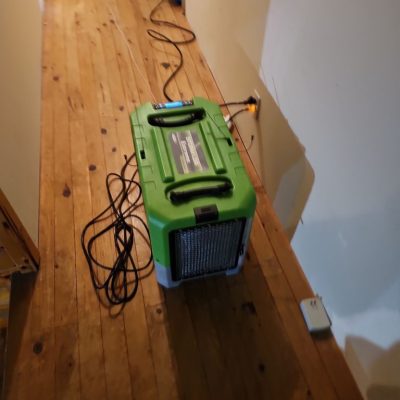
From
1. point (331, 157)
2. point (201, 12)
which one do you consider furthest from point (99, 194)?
point (201, 12)

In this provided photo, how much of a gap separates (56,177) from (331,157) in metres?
1.21

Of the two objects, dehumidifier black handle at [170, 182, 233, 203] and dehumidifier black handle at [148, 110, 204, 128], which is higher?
dehumidifier black handle at [148, 110, 204, 128]

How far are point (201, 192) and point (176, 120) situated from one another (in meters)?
0.32

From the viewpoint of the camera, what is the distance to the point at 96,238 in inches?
57.6

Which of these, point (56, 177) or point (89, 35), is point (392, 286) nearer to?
point (56, 177)

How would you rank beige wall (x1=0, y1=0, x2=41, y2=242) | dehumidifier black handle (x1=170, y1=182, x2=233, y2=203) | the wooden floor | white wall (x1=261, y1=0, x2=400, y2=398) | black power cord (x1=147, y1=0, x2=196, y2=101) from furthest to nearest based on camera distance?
black power cord (x1=147, y1=0, x2=196, y2=101)
beige wall (x1=0, y1=0, x2=41, y2=242)
the wooden floor
dehumidifier black handle (x1=170, y1=182, x2=233, y2=203)
white wall (x1=261, y1=0, x2=400, y2=398)

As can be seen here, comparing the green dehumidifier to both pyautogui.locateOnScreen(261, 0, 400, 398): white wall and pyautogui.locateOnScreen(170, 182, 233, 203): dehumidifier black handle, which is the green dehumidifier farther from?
pyautogui.locateOnScreen(261, 0, 400, 398): white wall

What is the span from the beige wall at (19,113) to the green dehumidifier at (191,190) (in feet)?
1.61

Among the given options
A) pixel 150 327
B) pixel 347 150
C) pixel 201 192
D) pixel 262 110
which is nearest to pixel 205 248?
pixel 201 192

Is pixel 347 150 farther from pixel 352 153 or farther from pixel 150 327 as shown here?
pixel 150 327

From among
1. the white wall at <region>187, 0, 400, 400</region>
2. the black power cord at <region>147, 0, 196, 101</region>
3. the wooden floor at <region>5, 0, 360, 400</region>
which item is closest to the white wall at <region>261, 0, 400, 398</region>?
the white wall at <region>187, 0, 400, 400</region>

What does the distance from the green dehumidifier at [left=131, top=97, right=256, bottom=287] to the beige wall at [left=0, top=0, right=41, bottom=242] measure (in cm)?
49

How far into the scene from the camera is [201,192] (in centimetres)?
102

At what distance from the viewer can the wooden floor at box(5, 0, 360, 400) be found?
1.15m
